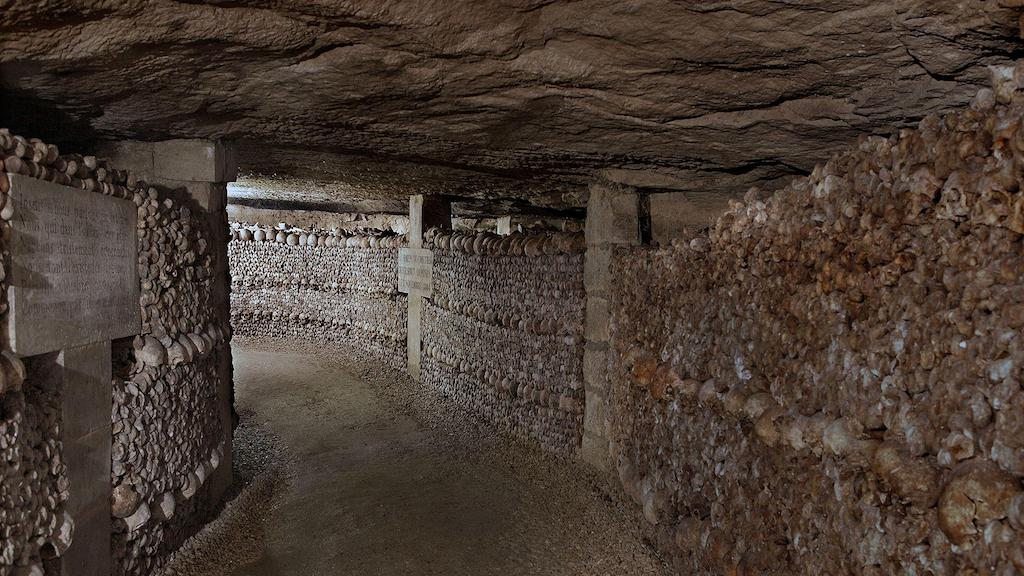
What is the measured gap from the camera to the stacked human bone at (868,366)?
62.4 inches

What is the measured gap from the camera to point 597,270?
17.0 feet

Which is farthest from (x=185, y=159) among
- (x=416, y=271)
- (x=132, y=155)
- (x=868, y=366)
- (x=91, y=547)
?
(x=416, y=271)

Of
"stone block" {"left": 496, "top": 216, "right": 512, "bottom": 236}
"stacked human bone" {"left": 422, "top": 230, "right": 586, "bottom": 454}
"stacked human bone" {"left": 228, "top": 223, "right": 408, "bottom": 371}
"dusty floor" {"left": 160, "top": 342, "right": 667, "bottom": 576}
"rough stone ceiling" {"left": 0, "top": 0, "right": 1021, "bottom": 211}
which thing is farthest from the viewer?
"stone block" {"left": 496, "top": 216, "right": 512, "bottom": 236}

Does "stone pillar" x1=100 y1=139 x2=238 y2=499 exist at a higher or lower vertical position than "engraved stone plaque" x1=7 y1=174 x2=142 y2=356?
higher

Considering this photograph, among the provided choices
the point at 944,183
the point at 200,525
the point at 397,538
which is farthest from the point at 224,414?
the point at 944,183

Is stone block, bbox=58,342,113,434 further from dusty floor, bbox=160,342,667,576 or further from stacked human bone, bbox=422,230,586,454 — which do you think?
stacked human bone, bbox=422,230,586,454

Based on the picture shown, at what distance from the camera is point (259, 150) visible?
5.06 metres

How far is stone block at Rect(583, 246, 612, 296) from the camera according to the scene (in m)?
5.09

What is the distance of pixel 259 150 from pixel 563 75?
302cm

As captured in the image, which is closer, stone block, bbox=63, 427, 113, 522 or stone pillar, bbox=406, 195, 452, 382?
stone block, bbox=63, 427, 113, 522

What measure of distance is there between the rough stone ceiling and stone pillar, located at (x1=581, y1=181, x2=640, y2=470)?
1.99 feet

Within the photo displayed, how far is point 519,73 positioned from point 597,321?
267cm

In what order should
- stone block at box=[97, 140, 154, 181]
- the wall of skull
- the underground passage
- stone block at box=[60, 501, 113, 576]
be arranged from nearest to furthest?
the underground passage → the wall of skull → stone block at box=[60, 501, 113, 576] → stone block at box=[97, 140, 154, 181]

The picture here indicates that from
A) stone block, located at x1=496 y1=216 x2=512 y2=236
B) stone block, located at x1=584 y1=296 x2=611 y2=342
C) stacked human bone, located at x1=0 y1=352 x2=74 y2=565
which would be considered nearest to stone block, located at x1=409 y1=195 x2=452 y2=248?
stone block, located at x1=496 y1=216 x2=512 y2=236
